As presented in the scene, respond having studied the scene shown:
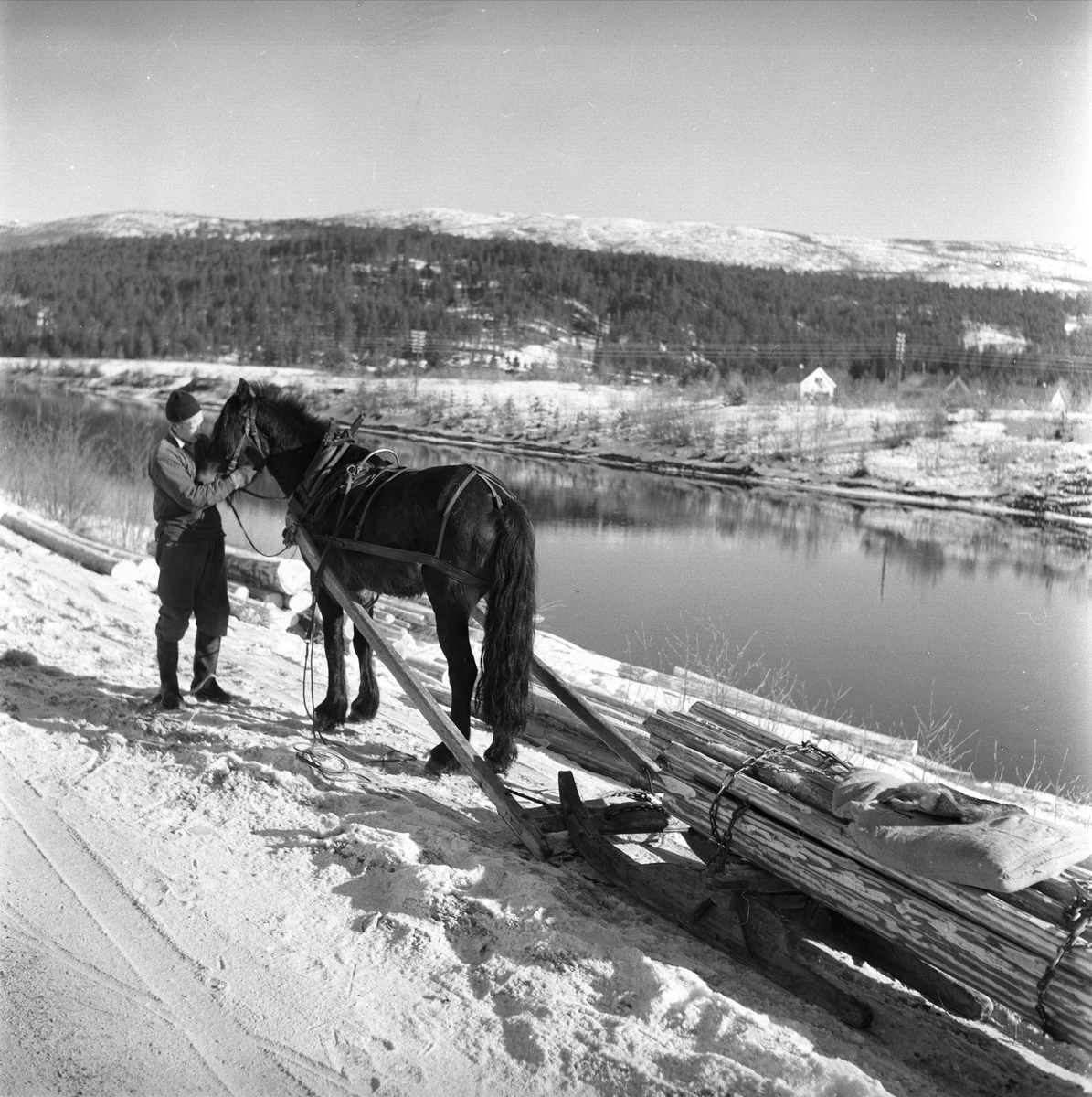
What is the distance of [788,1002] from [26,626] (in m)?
5.97

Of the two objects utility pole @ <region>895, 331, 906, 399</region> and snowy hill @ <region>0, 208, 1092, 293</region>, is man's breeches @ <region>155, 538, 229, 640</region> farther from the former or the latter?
snowy hill @ <region>0, 208, 1092, 293</region>

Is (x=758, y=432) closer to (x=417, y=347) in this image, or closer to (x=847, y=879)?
(x=417, y=347)

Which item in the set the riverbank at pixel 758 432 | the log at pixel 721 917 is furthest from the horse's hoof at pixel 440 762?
the riverbank at pixel 758 432

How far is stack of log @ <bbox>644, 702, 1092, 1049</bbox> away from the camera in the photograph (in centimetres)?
279

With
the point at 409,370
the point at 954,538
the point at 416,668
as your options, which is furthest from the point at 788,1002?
the point at 409,370

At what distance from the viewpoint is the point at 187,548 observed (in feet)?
19.9

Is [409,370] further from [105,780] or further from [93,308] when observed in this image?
[105,780]

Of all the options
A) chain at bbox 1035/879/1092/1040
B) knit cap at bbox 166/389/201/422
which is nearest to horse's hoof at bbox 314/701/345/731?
knit cap at bbox 166/389/201/422

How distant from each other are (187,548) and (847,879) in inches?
165

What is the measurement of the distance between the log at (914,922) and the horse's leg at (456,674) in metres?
1.72

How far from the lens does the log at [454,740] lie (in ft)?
14.2

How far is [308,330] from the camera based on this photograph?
45719mm

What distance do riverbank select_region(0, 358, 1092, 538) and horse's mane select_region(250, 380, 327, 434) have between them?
53.8 feet

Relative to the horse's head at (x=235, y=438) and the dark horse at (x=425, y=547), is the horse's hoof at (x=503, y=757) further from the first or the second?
the horse's head at (x=235, y=438)
